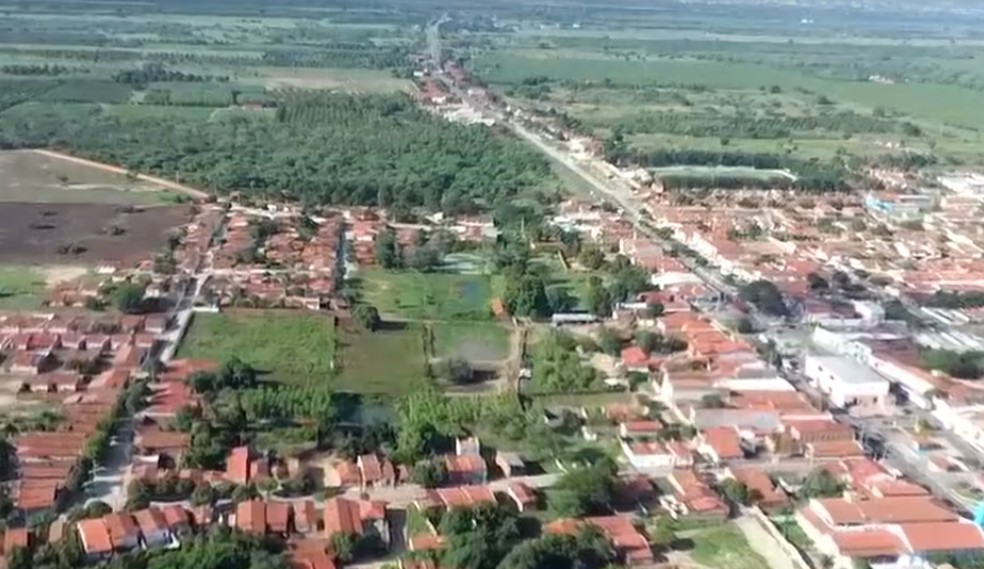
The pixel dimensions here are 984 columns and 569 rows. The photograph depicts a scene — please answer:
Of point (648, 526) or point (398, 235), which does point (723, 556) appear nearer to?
point (648, 526)

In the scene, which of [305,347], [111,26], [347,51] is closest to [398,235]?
[305,347]

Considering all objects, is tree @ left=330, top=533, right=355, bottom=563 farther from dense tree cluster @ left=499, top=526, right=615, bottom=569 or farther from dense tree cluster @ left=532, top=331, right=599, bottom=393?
dense tree cluster @ left=532, top=331, right=599, bottom=393

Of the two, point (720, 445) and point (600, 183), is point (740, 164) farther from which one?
point (720, 445)

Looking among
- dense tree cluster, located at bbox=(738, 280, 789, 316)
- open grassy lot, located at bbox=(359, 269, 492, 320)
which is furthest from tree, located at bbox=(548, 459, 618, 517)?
dense tree cluster, located at bbox=(738, 280, 789, 316)

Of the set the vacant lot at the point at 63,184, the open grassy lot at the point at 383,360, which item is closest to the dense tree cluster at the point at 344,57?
the vacant lot at the point at 63,184

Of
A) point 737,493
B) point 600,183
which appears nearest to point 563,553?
point 737,493

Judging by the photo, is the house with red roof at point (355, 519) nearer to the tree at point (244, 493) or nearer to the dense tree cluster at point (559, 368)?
the tree at point (244, 493)
